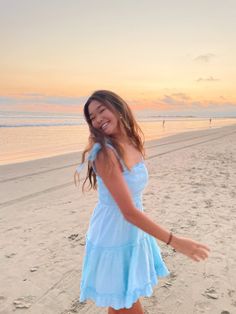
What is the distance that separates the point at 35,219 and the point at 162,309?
11.1 ft

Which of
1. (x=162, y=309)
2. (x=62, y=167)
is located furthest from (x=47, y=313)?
(x=62, y=167)

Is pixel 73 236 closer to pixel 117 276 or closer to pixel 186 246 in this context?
pixel 117 276

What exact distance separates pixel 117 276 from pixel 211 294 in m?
1.88

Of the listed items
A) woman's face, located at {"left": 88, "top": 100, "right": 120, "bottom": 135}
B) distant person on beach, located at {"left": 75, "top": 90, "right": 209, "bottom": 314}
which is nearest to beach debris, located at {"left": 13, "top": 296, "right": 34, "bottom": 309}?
distant person on beach, located at {"left": 75, "top": 90, "right": 209, "bottom": 314}

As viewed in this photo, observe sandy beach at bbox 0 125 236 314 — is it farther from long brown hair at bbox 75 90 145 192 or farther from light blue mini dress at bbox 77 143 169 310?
long brown hair at bbox 75 90 145 192

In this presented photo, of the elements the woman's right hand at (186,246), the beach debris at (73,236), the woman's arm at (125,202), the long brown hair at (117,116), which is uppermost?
the long brown hair at (117,116)

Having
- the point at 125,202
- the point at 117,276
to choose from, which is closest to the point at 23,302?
the point at 117,276

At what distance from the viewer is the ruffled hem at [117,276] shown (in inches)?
83.7

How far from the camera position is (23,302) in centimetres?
351

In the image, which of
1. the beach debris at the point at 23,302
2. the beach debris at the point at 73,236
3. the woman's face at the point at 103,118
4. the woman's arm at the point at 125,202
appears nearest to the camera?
the woman's arm at the point at 125,202

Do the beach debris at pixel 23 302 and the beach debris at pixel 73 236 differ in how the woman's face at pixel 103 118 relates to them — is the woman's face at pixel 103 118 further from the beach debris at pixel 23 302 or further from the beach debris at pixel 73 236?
the beach debris at pixel 73 236

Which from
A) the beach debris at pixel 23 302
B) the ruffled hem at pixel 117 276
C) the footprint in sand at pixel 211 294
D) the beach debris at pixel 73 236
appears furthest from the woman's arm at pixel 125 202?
the beach debris at pixel 73 236

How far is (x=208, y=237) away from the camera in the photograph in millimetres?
5031

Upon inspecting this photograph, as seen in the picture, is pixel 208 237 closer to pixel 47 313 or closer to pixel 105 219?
pixel 47 313
